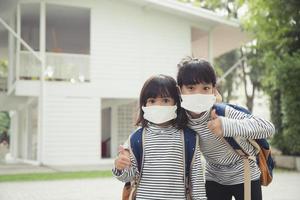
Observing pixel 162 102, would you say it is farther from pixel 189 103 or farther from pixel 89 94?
pixel 89 94

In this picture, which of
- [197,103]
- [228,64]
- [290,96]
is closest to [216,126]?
[197,103]

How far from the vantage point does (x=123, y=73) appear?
18.4 metres

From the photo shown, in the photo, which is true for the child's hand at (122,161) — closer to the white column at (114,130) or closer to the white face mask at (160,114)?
the white face mask at (160,114)

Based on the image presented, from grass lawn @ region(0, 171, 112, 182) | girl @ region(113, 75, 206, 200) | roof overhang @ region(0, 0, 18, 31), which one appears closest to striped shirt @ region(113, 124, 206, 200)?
girl @ region(113, 75, 206, 200)

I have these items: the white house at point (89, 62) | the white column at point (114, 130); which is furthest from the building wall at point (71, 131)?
Answer: the white column at point (114, 130)

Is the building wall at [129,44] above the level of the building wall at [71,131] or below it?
above

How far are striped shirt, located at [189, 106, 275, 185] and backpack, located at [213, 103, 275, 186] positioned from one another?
3 cm

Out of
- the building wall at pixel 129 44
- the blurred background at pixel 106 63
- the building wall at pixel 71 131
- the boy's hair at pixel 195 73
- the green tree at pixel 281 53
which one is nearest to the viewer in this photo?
the boy's hair at pixel 195 73

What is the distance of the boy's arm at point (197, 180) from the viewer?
2873 mm

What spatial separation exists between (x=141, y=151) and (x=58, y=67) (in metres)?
14.9

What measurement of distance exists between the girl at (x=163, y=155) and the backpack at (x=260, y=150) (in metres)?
0.20

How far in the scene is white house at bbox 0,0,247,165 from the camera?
17.1m

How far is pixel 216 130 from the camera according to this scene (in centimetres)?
280

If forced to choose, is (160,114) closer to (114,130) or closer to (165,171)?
(165,171)
